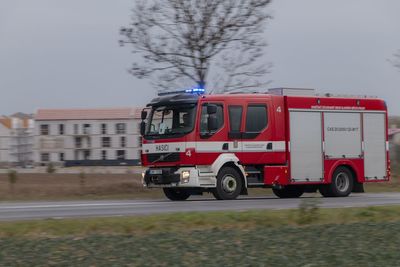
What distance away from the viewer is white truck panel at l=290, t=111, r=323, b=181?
2194cm

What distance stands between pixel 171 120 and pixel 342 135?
18.7 feet

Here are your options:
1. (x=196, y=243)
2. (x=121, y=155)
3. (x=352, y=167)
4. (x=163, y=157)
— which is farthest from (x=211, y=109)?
(x=121, y=155)

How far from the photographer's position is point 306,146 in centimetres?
2220

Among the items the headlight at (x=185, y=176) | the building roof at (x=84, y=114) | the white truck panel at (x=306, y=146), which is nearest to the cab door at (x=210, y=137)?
the headlight at (x=185, y=176)

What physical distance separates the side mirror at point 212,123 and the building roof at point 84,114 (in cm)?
9521

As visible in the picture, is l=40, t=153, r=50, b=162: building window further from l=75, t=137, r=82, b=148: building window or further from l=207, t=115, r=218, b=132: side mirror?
l=207, t=115, r=218, b=132: side mirror

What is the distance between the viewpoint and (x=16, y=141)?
413 ft

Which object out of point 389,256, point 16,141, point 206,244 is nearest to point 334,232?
point 389,256

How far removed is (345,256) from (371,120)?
590 inches

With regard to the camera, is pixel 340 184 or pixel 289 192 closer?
pixel 340 184

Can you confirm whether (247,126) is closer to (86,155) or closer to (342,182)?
(342,182)

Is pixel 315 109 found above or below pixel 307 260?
above

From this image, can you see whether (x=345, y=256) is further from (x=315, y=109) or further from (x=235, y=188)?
(x=315, y=109)

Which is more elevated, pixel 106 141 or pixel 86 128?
pixel 86 128
